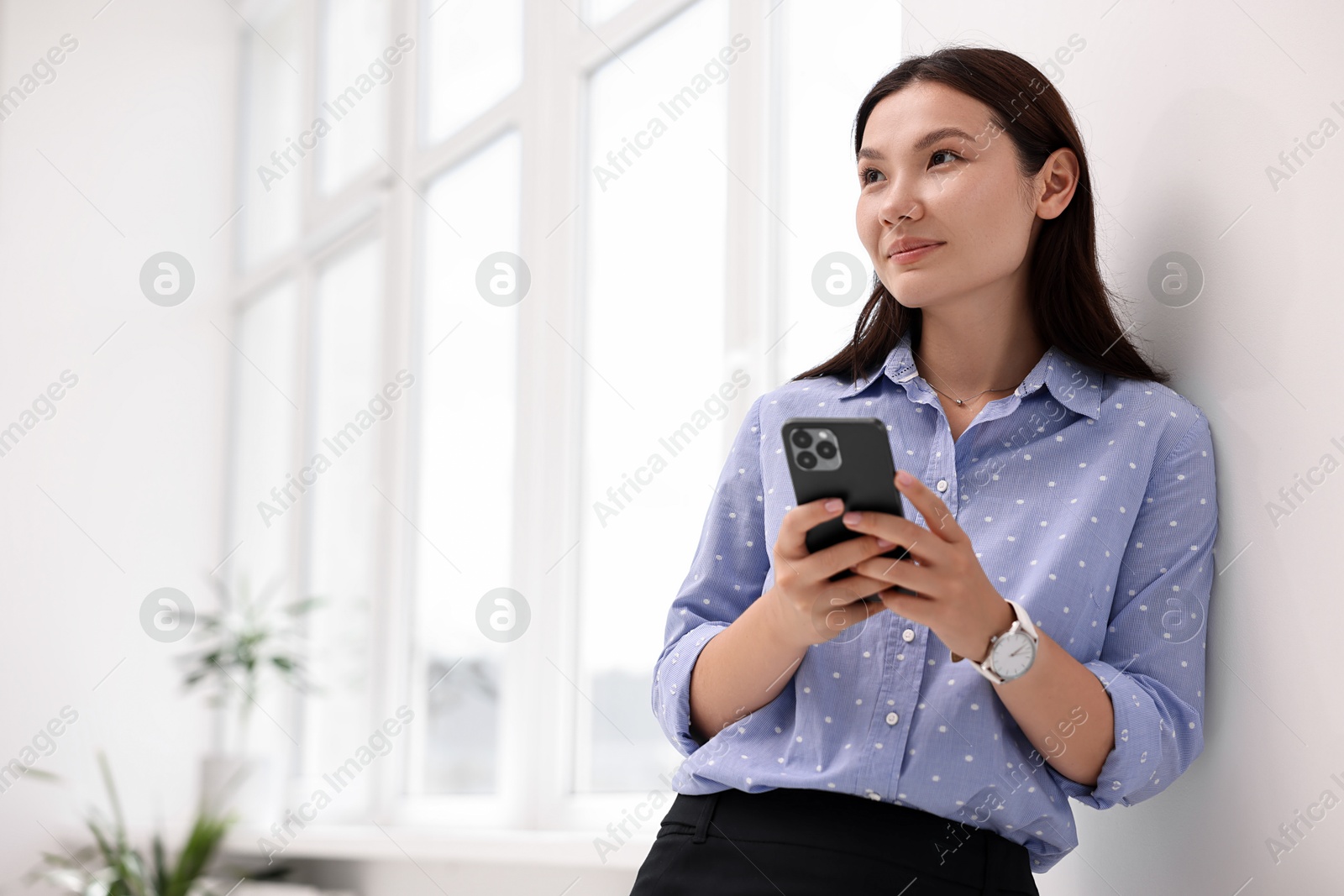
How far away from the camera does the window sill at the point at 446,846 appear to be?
7.66 ft

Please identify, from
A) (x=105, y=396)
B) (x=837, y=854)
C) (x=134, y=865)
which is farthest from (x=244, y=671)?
(x=837, y=854)

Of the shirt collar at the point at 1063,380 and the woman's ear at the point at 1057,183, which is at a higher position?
the woman's ear at the point at 1057,183

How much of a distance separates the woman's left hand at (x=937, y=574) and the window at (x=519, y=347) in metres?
1.29

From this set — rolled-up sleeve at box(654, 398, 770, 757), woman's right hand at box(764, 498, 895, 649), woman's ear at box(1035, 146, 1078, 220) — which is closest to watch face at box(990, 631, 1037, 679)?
woman's right hand at box(764, 498, 895, 649)

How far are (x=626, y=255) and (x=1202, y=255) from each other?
1890 millimetres

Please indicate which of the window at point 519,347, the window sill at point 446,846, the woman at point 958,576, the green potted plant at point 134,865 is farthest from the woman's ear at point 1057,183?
the green potted plant at point 134,865

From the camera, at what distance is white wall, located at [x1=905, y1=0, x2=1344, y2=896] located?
97 centimetres

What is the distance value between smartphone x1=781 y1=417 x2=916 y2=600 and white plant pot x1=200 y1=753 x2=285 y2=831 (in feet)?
11.4

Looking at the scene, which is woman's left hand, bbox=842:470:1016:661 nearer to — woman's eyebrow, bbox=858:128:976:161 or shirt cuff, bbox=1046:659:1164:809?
shirt cuff, bbox=1046:659:1164:809

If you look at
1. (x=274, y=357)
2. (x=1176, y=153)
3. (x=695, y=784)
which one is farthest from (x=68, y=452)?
(x=1176, y=153)

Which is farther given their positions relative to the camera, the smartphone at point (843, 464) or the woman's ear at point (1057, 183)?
the woman's ear at point (1057, 183)

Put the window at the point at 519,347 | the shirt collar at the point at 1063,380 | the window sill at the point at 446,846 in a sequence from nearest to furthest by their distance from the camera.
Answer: the shirt collar at the point at 1063,380
the window sill at the point at 446,846
the window at the point at 519,347

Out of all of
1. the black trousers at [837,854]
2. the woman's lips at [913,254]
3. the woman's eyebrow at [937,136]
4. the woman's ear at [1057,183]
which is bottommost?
the black trousers at [837,854]

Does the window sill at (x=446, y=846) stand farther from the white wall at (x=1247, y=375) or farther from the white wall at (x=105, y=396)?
the white wall at (x=1247, y=375)
